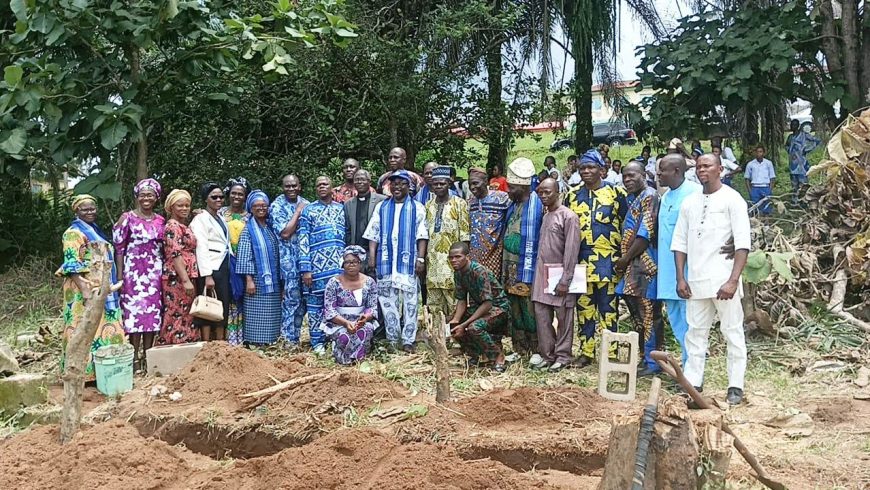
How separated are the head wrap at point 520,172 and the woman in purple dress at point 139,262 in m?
2.90

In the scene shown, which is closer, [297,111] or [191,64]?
[191,64]

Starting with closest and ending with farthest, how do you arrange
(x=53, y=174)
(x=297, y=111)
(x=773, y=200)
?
1. (x=773, y=200)
2. (x=297, y=111)
3. (x=53, y=174)

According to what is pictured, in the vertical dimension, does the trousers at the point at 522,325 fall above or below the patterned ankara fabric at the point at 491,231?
below

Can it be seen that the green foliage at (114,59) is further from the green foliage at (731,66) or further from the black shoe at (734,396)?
the black shoe at (734,396)

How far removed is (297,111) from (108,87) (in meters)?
3.60

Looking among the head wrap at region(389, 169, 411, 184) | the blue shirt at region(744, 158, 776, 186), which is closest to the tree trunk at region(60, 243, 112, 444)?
the head wrap at region(389, 169, 411, 184)

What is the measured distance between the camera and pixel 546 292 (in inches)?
252

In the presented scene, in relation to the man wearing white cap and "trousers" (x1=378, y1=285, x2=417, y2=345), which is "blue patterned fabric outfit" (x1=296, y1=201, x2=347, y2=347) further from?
the man wearing white cap

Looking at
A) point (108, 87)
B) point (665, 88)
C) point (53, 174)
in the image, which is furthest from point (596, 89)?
point (53, 174)

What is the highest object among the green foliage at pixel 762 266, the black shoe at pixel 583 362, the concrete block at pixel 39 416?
the green foliage at pixel 762 266

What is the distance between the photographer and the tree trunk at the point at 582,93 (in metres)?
11.9

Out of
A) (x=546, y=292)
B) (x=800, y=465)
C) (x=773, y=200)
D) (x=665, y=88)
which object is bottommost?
(x=800, y=465)

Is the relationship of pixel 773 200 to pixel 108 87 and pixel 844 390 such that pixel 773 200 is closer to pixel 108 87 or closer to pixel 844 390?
pixel 844 390

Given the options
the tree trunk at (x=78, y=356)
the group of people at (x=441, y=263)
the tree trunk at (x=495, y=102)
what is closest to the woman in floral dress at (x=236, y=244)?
the group of people at (x=441, y=263)
